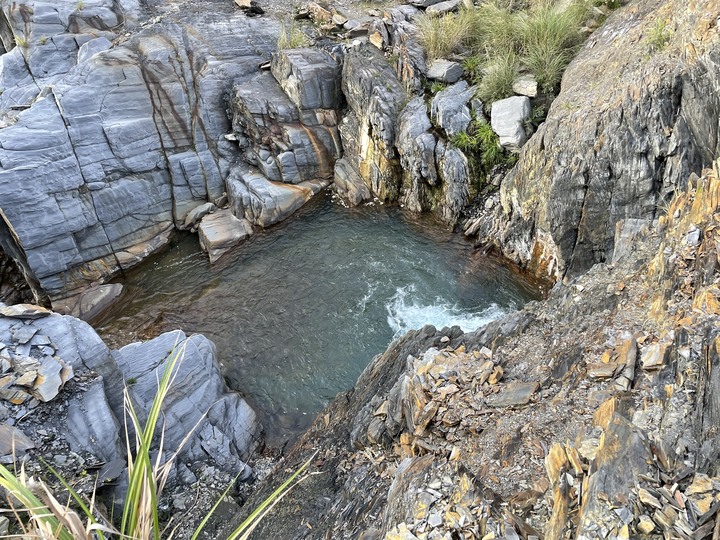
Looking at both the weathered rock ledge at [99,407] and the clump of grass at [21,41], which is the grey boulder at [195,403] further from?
the clump of grass at [21,41]

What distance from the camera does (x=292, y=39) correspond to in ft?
45.6

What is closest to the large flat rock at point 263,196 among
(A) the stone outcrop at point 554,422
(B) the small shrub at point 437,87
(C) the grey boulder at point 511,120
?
(B) the small shrub at point 437,87

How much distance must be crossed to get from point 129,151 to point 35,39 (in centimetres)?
423

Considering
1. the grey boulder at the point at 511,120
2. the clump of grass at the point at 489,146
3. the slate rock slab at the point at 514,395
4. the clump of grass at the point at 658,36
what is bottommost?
the slate rock slab at the point at 514,395

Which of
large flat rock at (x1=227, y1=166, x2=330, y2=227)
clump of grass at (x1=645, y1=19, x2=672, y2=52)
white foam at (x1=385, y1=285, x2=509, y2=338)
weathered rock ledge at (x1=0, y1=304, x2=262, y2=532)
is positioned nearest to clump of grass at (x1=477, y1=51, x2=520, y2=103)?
clump of grass at (x1=645, y1=19, x2=672, y2=52)

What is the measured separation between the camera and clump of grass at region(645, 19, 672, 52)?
26.1 feet

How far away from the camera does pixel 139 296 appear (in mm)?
11688

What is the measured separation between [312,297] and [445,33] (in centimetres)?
795

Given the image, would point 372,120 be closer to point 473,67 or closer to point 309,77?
point 309,77

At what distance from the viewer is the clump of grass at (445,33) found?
486 inches

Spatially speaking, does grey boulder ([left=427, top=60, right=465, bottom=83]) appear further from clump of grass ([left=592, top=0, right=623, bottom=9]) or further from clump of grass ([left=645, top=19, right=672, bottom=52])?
clump of grass ([left=645, top=19, right=672, bottom=52])

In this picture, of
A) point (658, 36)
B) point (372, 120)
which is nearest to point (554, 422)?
point (658, 36)

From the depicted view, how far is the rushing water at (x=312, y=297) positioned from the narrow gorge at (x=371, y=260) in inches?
2.8

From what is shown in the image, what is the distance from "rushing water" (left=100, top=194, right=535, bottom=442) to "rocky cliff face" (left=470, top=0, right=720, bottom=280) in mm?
1279
